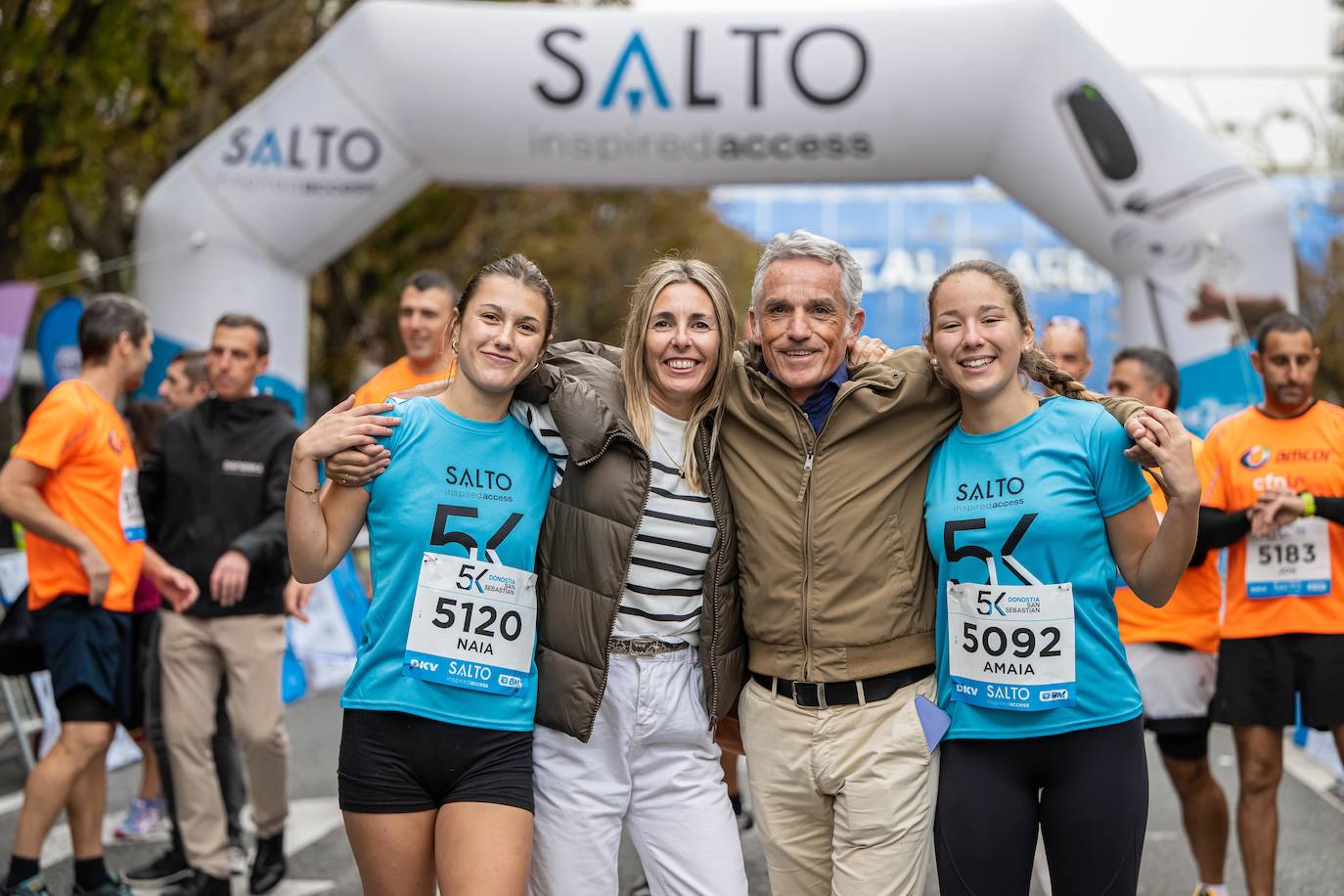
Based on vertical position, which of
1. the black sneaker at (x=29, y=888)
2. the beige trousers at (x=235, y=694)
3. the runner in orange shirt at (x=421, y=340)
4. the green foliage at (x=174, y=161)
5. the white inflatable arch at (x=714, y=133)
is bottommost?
the black sneaker at (x=29, y=888)

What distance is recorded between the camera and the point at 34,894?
4.65 metres

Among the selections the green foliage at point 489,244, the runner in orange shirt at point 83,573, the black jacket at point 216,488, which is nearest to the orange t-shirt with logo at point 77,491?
the runner in orange shirt at point 83,573

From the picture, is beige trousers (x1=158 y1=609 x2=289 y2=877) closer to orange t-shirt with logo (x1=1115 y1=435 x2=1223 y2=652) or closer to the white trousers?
the white trousers

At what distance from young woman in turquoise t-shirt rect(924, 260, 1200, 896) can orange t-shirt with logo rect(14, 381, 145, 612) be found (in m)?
3.17

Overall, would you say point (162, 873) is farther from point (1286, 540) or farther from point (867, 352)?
point (1286, 540)

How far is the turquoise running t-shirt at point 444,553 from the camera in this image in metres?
3.13

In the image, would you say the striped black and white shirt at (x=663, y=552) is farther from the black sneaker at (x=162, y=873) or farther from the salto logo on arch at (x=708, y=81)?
the salto logo on arch at (x=708, y=81)

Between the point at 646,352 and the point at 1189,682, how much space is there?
8.58ft

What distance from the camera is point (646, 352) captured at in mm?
3375

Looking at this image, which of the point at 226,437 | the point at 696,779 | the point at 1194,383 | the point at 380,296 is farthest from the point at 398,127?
the point at 380,296

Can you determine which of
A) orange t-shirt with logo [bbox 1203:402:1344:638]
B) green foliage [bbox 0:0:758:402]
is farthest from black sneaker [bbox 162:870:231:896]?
orange t-shirt with logo [bbox 1203:402:1344:638]

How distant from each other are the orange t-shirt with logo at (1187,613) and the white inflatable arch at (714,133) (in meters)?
3.53

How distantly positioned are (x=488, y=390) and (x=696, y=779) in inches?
41.2

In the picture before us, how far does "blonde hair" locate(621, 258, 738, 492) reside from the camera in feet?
10.9
